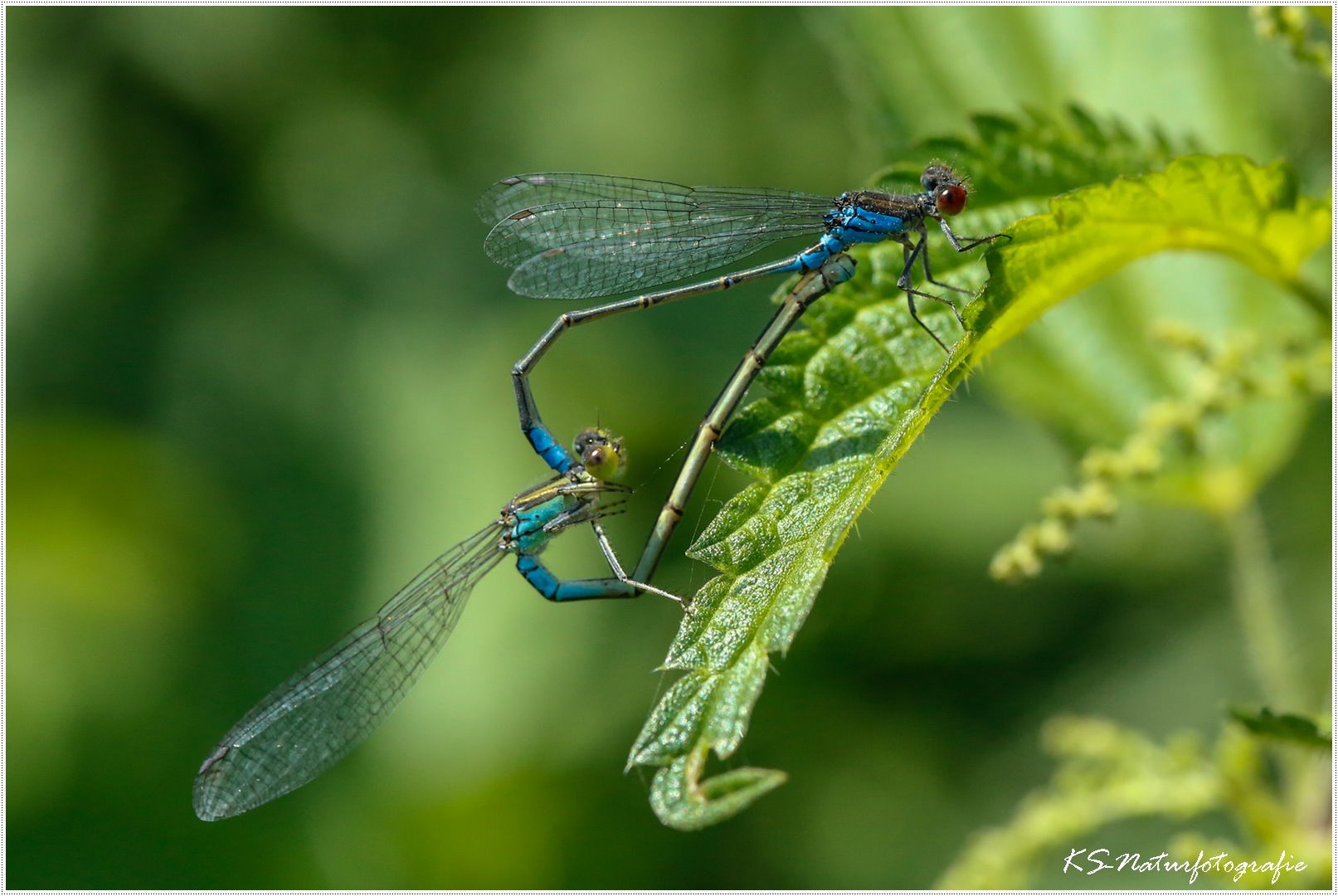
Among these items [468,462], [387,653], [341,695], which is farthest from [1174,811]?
[468,462]

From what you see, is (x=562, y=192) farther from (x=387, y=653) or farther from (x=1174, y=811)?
(x=1174, y=811)

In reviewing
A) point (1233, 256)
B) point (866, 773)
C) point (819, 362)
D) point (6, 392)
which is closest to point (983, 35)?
point (1233, 256)

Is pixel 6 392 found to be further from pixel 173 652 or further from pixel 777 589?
pixel 777 589

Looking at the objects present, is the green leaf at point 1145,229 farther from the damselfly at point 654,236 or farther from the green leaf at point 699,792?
the damselfly at point 654,236

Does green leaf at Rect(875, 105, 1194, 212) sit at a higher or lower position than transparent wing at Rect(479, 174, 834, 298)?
lower

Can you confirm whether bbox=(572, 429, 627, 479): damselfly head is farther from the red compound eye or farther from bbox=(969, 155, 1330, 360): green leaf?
bbox=(969, 155, 1330, 360): green leaf

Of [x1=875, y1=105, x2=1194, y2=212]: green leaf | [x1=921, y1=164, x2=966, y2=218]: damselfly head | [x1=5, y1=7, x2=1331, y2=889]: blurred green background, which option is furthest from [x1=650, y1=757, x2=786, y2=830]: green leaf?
[x1=921, y1=164, x2=966, y2=218]: damselfly head
